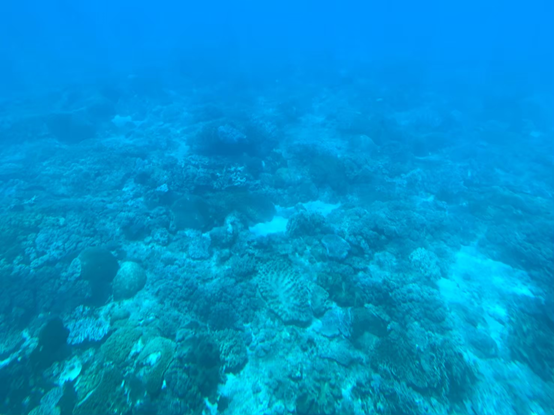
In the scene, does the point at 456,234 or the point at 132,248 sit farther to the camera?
the point at 456,234

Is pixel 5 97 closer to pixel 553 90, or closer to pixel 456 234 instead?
pixel 456 234

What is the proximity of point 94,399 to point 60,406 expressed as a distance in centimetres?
100

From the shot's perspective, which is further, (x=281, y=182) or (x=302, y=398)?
(x=281, y=182)

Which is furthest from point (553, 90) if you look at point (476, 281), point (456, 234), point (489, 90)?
point (476, 281)

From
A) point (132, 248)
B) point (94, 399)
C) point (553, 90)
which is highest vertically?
point (94, 399)

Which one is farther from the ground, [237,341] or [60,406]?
[60,406]

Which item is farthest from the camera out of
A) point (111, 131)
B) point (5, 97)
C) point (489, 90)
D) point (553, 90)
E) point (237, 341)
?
point (553, 90)

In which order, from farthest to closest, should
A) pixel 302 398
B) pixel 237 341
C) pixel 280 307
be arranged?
1. pixel 280 307
2. pixel 237 341
3. pixel 302 398

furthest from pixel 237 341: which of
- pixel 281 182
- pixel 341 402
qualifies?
pixel 281 182

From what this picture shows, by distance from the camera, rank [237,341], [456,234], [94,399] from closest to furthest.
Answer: [94,399] < [237,341] < [456,234]

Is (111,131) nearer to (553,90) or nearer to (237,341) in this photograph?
(237,341)

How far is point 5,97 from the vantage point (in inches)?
1358

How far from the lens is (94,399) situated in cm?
639

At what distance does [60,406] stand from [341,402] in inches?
274
